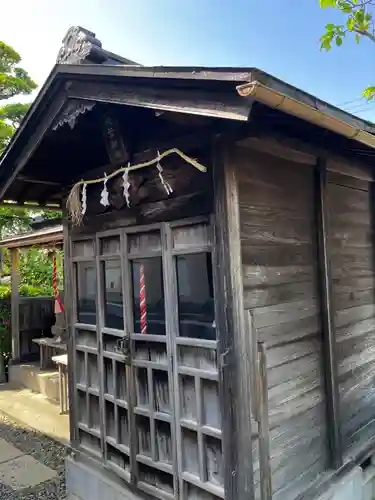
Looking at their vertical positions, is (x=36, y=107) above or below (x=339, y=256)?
Answer: above

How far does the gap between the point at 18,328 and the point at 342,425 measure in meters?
7.23

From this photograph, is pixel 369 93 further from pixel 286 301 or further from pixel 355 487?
pixel 355 487

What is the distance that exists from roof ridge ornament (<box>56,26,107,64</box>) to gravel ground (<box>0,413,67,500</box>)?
4084 mm

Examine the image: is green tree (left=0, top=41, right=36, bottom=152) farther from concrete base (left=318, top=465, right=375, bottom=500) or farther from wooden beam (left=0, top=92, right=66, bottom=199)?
concrete base (left=318, top=465, right=375, bottom=500)

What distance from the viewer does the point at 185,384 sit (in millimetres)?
2789

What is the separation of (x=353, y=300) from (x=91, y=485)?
2911 millimetres

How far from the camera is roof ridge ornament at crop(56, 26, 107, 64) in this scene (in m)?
2.85

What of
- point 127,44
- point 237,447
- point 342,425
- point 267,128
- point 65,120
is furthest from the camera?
point 127,44

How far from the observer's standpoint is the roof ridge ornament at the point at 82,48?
285 cm

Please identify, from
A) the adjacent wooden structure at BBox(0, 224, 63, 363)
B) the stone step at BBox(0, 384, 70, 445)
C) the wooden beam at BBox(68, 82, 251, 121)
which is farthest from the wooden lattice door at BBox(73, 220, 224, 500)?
the adjacent wooden structure at BBox(0, 224, 63, 363)

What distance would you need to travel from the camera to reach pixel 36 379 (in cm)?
762

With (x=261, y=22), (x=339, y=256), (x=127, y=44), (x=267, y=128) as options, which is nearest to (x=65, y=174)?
(x=267, y=128)

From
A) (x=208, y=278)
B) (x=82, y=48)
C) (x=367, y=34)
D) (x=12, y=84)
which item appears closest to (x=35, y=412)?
(x=208, y=278)

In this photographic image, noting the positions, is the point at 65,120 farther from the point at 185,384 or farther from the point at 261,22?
the point at 261,22
